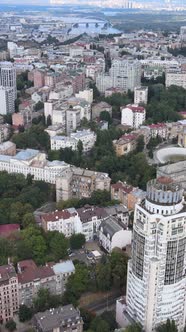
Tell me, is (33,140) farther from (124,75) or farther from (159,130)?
(124,75)

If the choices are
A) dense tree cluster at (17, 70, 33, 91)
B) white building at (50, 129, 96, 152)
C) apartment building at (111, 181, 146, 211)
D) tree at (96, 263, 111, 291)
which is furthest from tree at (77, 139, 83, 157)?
dense tree cluster at (17, 70, 33, 91)

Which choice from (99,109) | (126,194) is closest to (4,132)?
(99,109)

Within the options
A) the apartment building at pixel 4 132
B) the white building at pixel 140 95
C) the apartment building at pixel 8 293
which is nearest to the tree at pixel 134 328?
the apartment building at pixel 8 293

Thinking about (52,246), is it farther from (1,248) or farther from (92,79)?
(92,79)

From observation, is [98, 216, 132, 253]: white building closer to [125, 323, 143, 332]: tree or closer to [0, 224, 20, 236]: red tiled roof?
[0, 224, 20, 236]: red tiled roof

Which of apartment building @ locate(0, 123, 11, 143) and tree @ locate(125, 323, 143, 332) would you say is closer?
tree @ locate(125, 323, 143, 332)

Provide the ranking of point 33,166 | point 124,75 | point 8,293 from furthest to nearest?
1. point 124,75
2. point 33,166
3. point 8,293
